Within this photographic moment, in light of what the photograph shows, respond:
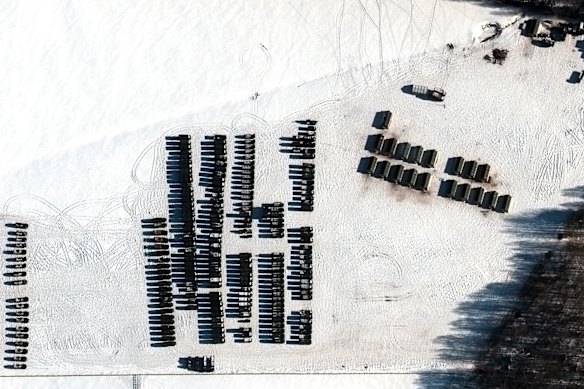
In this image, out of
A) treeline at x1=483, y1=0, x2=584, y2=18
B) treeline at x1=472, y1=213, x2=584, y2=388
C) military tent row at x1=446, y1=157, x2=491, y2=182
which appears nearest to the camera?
treeline at x1=483, y1=0, x2=584, y2=18

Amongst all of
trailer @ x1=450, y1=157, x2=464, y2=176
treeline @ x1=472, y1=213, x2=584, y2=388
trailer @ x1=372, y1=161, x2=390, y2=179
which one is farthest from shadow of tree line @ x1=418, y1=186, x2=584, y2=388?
trailer @ x1=372, y1=161, x2=390, y2=179

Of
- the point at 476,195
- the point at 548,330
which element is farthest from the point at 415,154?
the point at 548,330

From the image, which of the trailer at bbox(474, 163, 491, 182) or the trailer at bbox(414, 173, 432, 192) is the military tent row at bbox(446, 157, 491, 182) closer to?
the trailer at bbox(474, 163, 491, 182)

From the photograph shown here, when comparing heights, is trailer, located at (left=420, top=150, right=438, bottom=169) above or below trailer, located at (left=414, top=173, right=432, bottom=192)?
above

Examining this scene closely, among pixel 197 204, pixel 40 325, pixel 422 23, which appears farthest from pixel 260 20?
pixel 40 325

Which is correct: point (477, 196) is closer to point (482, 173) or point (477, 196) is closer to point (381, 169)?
point (482, 173)

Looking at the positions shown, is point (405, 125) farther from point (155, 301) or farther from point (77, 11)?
point (77, 11)

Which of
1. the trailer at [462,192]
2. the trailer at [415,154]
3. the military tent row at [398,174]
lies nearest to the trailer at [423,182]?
the military tent row at [398,174]
